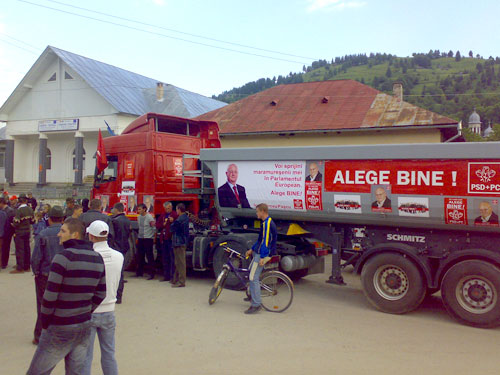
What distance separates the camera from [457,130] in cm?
1662

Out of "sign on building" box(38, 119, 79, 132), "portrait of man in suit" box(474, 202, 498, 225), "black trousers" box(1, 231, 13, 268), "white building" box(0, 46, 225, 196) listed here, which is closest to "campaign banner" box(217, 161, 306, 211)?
"portrait of man in suit" box(474, 202, 498, 225)

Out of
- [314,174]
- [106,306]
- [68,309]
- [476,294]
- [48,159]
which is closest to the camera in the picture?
[68,309]

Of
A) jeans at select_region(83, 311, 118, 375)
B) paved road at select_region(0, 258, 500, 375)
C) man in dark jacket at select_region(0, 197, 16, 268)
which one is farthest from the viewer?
man in dark jacket at select_region(0, 197, 16, 268)

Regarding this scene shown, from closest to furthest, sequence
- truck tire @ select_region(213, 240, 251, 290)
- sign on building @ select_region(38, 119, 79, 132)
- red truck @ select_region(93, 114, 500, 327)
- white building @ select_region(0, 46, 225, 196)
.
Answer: red truck @ select_region(93, 114, 500, 327)
truck tire @ select_region(213, 240, 251, 290)
white building @ select_region(0, 46, 225, 196)
sign on building @ select_region(38, 119, 79, 132)

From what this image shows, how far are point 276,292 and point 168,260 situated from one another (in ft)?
11.1

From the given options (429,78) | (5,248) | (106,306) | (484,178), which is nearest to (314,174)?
(484,178)

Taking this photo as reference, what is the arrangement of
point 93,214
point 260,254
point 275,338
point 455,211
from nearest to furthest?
point 275,338 → point 455,211 → point 260,254 → point 93,214

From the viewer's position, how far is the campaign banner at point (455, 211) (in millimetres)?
6895

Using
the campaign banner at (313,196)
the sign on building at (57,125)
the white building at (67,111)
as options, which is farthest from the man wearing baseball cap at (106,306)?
the sign on building at (57,125)

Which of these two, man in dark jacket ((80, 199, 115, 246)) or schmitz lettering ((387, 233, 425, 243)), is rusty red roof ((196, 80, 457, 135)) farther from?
man in dark jacket ((80, 199, 115, 246))

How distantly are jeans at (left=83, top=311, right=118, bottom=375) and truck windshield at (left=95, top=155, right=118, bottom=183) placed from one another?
25.2 feet

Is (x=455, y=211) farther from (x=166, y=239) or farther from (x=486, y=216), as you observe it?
(x=166, y=239)

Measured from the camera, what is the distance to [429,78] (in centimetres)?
13175

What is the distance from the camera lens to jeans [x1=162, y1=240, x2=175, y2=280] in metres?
9.88
